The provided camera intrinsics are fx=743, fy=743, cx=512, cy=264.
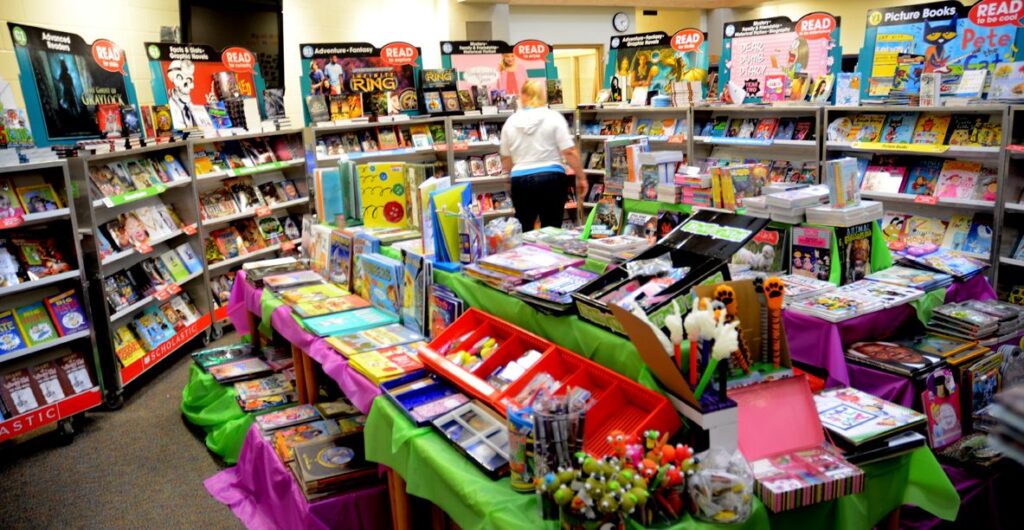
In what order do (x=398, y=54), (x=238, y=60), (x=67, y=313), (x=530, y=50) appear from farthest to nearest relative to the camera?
(x=530, y=50), (x=398, y=54), (x=238, y=60), (x=67, y=313)

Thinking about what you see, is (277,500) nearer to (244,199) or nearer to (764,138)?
(244,199)

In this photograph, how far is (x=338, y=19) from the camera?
368 inches

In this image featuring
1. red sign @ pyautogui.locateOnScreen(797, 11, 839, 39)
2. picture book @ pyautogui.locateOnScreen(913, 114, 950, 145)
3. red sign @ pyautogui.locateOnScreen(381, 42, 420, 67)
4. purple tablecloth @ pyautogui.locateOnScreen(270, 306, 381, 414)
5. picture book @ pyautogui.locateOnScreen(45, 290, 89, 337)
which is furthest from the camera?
red sign @ pyautogui.locateOnScreen(381, 42, 420, 67)

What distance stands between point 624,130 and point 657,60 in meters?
0.83

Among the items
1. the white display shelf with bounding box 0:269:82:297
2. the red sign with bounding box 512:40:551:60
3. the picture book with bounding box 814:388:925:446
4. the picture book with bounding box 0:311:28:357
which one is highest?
the red sign with bounding box 512:40:551:60

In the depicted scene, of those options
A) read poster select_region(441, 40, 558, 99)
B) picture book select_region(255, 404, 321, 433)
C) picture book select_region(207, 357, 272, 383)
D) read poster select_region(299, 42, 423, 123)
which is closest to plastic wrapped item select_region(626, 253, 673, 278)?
picture book select_region(255, 404, 321, 433)

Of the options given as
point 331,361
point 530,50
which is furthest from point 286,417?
point 530,50

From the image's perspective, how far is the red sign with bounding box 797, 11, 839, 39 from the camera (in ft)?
19.5

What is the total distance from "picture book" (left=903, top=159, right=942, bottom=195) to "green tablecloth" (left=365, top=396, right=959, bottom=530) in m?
3.55

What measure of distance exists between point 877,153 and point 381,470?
4.52 m

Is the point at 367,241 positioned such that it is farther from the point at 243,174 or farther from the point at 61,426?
the point at 243,174

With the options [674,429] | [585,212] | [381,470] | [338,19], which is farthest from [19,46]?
[585,212]

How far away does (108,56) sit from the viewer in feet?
17.0

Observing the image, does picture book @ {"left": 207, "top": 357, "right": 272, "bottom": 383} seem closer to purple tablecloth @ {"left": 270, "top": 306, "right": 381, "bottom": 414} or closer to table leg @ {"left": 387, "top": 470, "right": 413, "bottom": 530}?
purple tablecloth @ {"left": 270, "top": 306, "right": 381, "bottom": 414}
